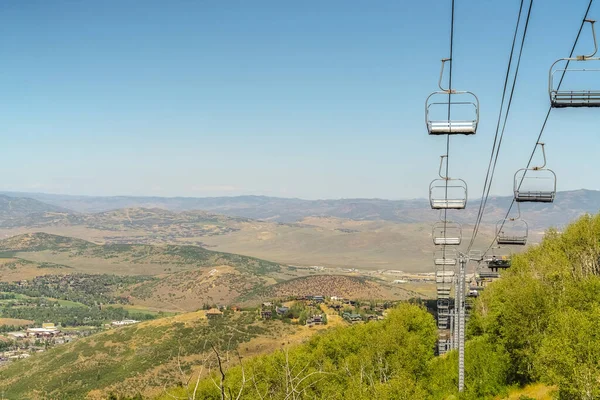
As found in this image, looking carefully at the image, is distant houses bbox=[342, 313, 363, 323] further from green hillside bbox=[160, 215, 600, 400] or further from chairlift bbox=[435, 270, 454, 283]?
chairlift bbox=[435, 270, 454, 283]

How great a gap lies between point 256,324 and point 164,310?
344ft

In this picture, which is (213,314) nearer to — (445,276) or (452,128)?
(445,276)

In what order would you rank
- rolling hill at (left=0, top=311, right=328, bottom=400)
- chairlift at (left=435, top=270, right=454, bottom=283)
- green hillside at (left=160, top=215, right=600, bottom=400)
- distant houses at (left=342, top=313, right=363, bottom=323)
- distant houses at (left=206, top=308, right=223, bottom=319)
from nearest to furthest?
green hillside at (left=160, top=215, right=600, bottom=400)
chairlift at (left=435, top=270, right=454, bottom=283)
rolling hill at (left=0, top=311, right=328, bottom=400)
distant houses at (left=342, top=313, right=363, bottom=323)
distant houses at (left=206, top=308, right=223, bottom=319)

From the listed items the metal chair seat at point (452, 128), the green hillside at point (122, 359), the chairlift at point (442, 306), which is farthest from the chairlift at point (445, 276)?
the green hillside at point (122, 359)

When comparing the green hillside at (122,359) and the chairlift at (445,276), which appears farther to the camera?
the green hillside at (122,359)

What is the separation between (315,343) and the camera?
171 ft

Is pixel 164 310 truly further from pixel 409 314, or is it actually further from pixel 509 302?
pixel 509 302

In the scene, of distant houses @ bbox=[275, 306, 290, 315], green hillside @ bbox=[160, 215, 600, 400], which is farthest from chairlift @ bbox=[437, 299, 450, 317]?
distant houses @ bbox=[275, 306, 290, 315]

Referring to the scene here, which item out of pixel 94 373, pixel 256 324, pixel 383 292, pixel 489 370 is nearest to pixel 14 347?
pixel 94 373

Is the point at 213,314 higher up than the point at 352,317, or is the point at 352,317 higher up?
the point at 352,317

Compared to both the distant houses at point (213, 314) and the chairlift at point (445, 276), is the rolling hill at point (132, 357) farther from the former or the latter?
the chairlift at point (445, 276)

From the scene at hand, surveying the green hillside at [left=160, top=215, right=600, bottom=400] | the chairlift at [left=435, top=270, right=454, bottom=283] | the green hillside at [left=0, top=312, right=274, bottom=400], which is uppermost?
the chairlift at [left=435, top=270, right=454, bottom=283]

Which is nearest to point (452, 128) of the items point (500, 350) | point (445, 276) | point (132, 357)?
point (445, 276)

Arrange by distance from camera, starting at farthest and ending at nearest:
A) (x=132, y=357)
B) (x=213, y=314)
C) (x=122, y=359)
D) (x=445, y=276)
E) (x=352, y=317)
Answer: (x=213, y=314) < (x=352, y=317) < (x=122, y=359) < (x=132, y=357) < (x=445, y=276)
